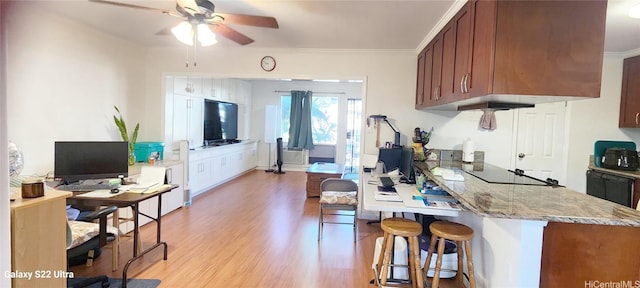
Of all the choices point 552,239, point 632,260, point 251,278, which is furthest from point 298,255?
point 632,260

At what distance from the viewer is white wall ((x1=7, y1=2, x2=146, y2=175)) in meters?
2.97

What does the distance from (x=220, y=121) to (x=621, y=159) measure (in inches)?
239

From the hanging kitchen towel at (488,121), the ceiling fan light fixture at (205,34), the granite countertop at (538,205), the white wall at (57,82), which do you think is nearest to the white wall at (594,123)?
the hanging kitchen towel at (488,121)

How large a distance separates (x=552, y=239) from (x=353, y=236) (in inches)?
86.3

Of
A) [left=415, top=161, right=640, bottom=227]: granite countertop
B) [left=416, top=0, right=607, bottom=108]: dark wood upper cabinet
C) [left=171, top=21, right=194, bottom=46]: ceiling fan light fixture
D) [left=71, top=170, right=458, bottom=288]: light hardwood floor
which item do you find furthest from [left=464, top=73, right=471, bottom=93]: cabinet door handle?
[left=171, top=21, right=194, bottom=46]: ceiling fan light fixture

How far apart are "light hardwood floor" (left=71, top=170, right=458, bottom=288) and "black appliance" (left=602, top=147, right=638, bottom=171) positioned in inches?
112

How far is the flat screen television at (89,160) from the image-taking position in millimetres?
2969

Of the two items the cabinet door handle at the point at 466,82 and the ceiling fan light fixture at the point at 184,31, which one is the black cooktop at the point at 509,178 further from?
the ceiling fan light fixture at the point at 184,31

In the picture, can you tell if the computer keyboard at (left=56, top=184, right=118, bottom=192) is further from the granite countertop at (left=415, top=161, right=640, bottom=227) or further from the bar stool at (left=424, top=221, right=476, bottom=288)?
the granite countertop at (left=415, top=161, right=640, bottom=227)

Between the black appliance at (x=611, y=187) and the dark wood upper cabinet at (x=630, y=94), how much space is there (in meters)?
0.70

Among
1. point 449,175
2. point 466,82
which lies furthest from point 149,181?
point 466,82

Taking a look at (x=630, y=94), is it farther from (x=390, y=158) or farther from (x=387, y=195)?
(x=387, y=195)

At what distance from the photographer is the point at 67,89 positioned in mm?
3430

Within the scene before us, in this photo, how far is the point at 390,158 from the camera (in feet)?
12.6
